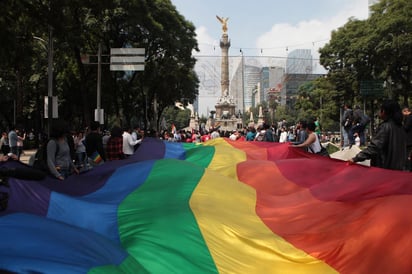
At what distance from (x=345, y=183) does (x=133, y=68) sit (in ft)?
65.1

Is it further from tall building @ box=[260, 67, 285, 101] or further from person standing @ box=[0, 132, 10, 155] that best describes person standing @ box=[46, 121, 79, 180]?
tall building @ box=[260, 67, 285, 101]

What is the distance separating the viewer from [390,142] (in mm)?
7074

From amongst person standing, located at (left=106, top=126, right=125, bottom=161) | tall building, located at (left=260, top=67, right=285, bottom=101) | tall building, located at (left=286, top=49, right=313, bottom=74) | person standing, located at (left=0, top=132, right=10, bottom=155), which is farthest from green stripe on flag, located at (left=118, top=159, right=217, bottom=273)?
tall building, located at (left=260, top=67, right=285, bottom=101)

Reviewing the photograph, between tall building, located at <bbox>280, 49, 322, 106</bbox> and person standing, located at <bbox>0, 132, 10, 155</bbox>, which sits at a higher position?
tall building, located at <bbox>280, 49, 322, 106</bbox>

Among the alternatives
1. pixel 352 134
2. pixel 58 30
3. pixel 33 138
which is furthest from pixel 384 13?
pixel 33 138

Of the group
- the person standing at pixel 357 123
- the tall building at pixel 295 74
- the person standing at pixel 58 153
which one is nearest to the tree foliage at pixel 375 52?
the person standing at pixel 357 123

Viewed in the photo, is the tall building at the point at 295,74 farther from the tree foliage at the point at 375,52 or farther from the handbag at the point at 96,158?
the handbag at the point at 96,158

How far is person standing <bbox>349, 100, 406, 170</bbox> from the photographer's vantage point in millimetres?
7043

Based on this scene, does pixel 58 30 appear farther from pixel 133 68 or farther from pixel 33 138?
pixel 33 138

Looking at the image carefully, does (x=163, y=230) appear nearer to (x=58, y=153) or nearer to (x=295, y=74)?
(x=58, y=153)

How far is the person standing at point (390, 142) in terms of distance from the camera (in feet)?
23.1

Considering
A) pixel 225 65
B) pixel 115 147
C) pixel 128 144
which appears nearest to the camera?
pixel 115 147

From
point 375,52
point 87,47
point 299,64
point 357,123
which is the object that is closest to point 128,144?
point 357,123

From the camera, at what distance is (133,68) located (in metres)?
25.4
